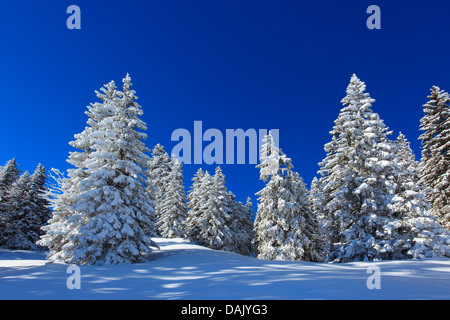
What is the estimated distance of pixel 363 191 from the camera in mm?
16312

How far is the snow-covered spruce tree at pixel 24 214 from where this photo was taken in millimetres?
33531

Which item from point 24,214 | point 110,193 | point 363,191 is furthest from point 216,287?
point 24,214

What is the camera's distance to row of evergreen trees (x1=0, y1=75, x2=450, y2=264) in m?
14.2

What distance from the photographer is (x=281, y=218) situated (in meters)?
22.4

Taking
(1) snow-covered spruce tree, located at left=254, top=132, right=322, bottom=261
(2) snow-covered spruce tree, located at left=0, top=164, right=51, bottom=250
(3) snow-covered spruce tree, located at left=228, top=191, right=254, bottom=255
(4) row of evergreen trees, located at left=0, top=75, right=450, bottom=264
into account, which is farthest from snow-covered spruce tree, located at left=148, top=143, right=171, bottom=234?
(4) row of evergreen trees, located at left=0, top=75, right=450, bottom=264

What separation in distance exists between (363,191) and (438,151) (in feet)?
39.3

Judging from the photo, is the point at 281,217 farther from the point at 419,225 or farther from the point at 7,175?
the point at 7,175

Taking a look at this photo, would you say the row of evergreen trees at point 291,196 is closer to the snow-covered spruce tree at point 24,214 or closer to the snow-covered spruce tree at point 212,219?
the snow-covered spruce tree at point 212,219

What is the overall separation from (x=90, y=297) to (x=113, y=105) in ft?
45.6

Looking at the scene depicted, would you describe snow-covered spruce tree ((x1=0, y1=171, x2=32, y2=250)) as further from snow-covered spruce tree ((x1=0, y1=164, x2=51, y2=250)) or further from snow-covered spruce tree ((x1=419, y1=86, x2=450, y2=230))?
snow-covered spruce tree ((x1=419, y1=86, x2=450, y2=230))

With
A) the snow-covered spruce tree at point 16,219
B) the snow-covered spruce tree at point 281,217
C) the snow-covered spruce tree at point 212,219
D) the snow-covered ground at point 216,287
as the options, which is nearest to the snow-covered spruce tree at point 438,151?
the snow-covered spruce tree at point 281,217

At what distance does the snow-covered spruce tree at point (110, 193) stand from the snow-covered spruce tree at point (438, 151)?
24.0m
